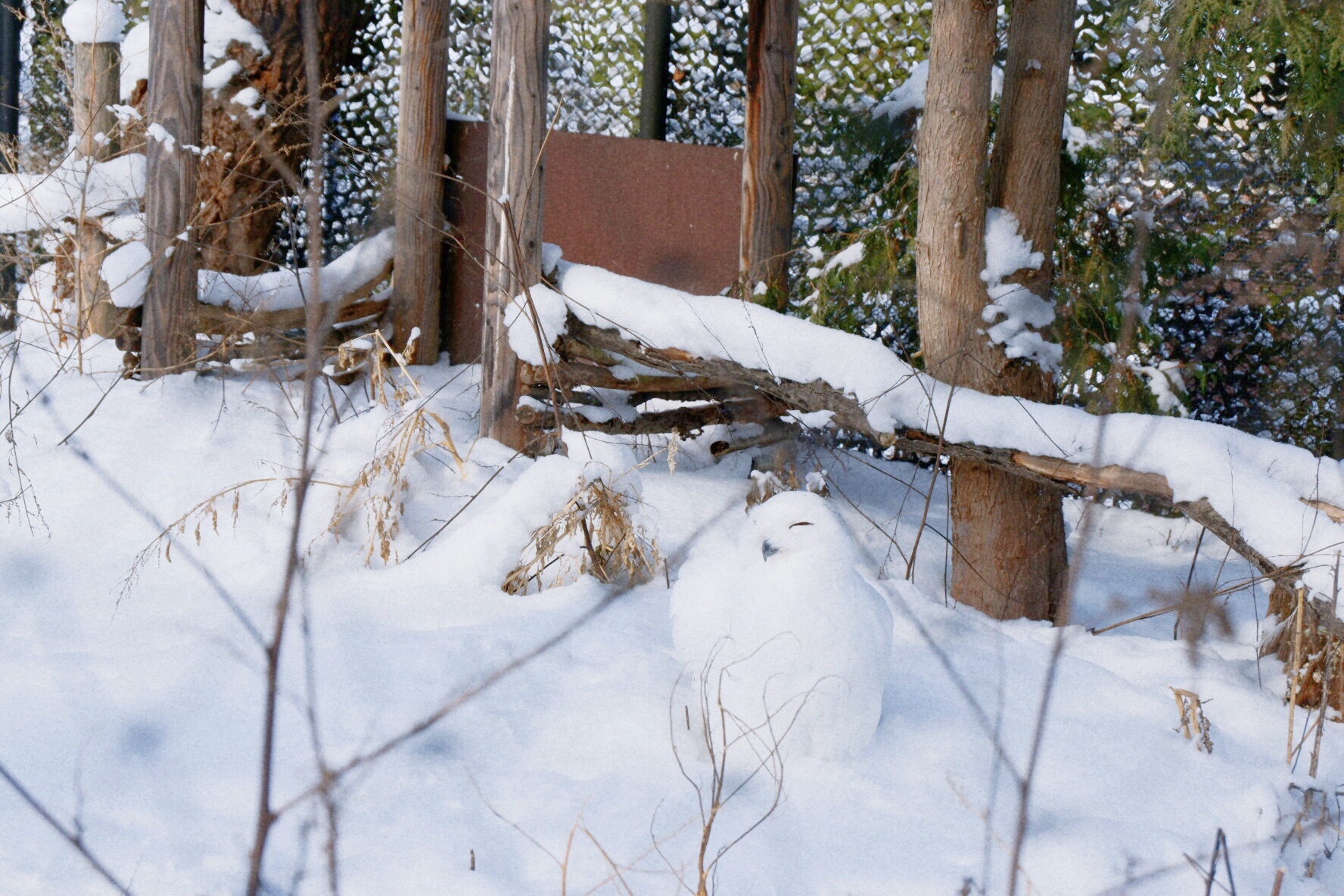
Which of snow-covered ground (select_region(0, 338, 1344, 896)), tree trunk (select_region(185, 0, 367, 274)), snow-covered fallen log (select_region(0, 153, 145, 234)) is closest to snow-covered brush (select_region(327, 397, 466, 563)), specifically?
snow-covered ground (select_region(0, 338, 1344, 896))

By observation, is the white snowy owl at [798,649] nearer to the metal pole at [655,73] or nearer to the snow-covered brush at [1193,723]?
the snow-covered brush at [1193,723]

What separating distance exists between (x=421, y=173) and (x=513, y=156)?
142 cm

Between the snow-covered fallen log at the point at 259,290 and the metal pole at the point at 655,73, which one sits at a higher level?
the metal pole at the point at 655,73

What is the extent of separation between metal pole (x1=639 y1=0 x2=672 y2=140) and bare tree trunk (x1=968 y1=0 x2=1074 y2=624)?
2.83 m

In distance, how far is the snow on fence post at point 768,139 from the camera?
481cm

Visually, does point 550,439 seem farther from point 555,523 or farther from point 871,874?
point 871,874

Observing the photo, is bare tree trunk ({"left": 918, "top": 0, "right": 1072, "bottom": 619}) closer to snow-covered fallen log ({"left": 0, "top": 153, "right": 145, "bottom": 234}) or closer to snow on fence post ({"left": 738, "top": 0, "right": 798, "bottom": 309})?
snow on fence post ({"left": 738, "top": 0, "right": 798, "bottom": 309})

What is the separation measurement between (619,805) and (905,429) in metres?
1.69

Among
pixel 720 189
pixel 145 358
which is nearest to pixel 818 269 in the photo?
pixel 720 189

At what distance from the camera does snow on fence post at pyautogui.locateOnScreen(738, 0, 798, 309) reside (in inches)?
189

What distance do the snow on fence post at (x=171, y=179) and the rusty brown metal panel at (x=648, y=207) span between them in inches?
72.4

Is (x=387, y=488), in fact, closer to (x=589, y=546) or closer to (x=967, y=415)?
(x=589, y=546)

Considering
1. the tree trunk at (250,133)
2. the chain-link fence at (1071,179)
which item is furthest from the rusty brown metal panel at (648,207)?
the tree trunk at (250,133)

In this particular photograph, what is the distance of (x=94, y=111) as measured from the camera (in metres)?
4.76
